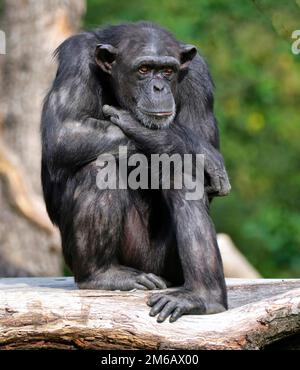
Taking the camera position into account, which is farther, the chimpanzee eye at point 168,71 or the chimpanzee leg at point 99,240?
the chimpanzee eye at point 168,71

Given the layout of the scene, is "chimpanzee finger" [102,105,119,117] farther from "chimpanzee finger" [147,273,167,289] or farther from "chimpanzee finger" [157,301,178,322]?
"chimpanzee finger" [157,301,178,322]

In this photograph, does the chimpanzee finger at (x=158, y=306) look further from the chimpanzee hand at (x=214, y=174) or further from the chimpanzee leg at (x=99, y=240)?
the chimpanzee hand at (x=214, y=174)

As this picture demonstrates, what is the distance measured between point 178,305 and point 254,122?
11.5 m

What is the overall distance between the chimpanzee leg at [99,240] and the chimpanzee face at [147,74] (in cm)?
57

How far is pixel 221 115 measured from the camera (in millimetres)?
16062

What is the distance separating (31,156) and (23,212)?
91 cm

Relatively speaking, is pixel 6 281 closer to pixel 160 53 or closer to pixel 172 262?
pixel 172 262

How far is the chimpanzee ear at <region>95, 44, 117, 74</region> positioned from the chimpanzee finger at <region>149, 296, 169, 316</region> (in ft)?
Result: 5.41

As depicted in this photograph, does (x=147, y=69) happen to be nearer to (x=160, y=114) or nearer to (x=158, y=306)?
(x=160, y=114)

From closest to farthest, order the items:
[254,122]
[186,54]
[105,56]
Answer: [105,56] < [186,54] < [254,122]

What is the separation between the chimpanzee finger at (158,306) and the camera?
5.78 metres

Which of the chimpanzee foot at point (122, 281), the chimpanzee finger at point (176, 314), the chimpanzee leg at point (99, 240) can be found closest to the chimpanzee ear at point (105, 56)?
the chimpanzee leg at point (99, 240)

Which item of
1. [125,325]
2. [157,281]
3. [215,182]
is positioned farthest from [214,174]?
[125,325]

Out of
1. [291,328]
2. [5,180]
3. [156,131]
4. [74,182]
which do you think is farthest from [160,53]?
[5,180]
